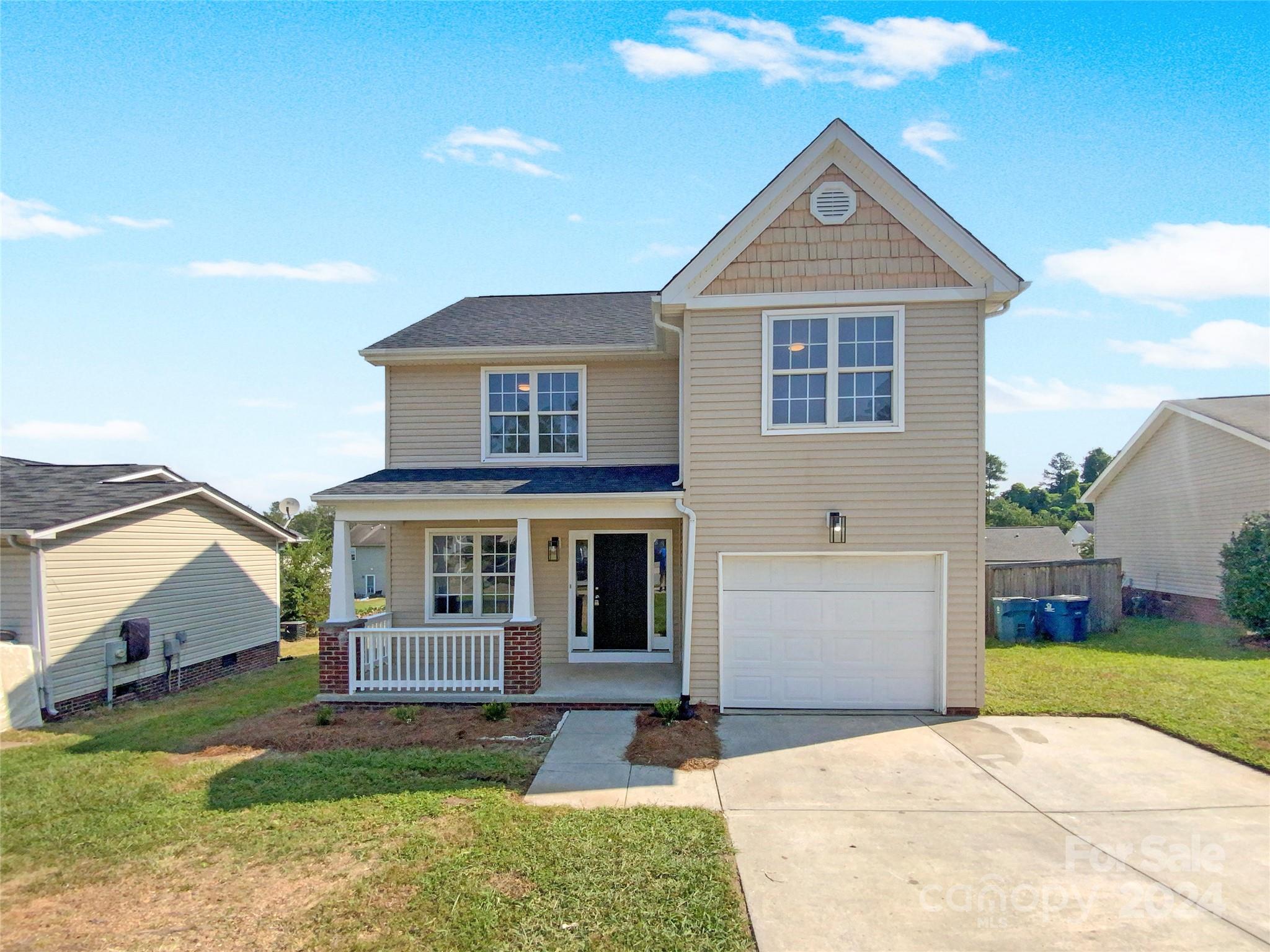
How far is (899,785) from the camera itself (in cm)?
652

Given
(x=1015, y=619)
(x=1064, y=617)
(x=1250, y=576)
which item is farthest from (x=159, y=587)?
(x=1250, y=576)

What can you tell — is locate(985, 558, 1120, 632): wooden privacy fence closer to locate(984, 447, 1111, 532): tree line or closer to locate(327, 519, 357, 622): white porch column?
locate(327, 519, 357, 622): white porch column

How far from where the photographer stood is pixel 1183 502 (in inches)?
722

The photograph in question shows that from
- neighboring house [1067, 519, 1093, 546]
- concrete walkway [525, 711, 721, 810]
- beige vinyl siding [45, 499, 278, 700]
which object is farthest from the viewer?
neighboring house [1067, 519, 1093, 546]

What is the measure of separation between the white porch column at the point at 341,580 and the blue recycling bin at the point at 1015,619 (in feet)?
41.1

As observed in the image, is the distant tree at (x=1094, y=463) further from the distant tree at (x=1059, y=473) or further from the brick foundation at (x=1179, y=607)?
the brick foundation at (x=1179, y=607)

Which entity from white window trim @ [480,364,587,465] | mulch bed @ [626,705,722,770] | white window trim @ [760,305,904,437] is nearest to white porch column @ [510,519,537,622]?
white window trim @ [480,364,587,465]

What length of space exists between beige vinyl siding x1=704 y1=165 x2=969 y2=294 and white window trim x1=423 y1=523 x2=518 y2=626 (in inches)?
210

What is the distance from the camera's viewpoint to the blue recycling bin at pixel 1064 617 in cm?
1429

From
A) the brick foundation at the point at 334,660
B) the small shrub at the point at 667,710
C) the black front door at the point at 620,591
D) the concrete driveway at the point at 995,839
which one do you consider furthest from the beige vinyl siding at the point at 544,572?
the concrete driveway at the point at 995,839

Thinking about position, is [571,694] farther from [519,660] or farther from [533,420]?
[533,420]

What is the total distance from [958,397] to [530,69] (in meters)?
7.03

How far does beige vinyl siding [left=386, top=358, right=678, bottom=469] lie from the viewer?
37.6 ft

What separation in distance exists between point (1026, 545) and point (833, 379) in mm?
23948
